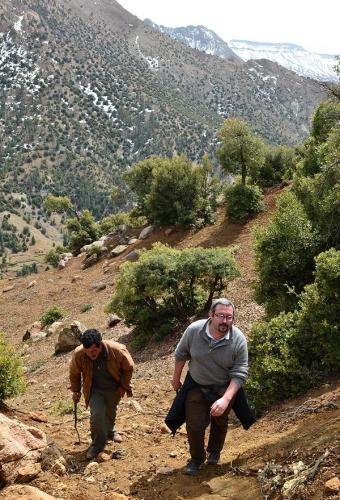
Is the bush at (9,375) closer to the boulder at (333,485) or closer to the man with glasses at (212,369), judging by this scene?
the man with glasses at (212,369)

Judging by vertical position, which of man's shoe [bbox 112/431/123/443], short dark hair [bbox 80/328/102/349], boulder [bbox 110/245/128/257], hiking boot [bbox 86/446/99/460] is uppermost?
short dark hair [bbox 80/328/102/349]

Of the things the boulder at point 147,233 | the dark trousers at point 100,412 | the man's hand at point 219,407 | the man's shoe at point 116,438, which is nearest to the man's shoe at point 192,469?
the man's hand at point 219,407

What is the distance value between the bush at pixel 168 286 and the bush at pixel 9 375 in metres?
7.11

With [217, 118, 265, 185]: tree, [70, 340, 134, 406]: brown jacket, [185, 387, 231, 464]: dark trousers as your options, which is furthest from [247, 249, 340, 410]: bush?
[217, 118, 265, 185]: tree

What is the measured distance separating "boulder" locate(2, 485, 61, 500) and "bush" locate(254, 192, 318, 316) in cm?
804

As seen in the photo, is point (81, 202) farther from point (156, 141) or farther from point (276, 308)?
point (276, 308)

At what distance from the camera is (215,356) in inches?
204

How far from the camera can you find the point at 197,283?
15953 mm

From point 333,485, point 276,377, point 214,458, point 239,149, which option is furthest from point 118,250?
point 333,485

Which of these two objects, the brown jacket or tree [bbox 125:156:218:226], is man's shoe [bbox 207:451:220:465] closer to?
the brown jacket

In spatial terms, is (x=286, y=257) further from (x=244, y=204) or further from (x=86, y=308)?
(x=244, y=204)

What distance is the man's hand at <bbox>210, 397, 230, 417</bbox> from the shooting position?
16.0 feet

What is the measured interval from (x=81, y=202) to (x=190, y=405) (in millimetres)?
161591

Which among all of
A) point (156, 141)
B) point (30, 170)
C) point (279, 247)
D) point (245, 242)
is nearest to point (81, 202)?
Answer: point (30, 170)
